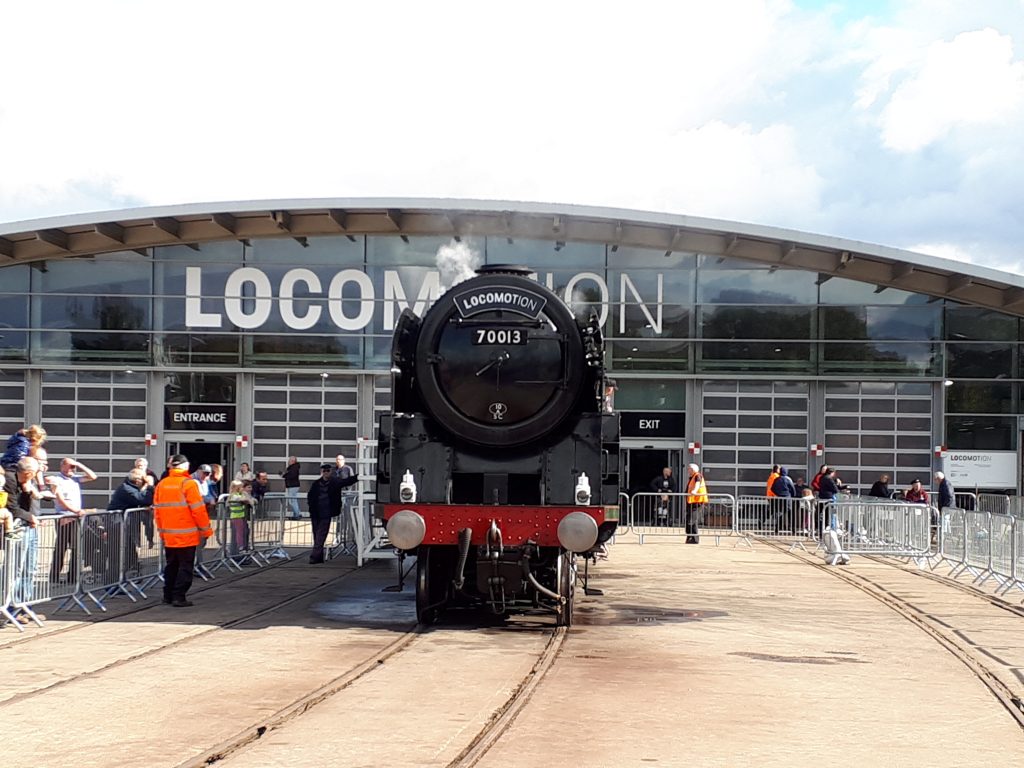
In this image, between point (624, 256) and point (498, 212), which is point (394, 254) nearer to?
point (498, 212)

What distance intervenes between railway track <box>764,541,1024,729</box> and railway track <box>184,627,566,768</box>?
138 inches

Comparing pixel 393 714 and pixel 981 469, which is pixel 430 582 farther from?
pixel 981 469

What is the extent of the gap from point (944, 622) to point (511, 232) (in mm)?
19502

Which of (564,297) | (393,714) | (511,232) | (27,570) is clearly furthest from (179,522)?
(564,297)

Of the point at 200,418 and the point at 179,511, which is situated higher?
the point at 200,418

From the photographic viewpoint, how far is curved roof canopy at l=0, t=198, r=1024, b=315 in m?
30.5

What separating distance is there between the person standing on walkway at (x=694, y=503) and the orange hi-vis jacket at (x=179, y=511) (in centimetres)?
1338

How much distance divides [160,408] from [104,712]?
2465 cm

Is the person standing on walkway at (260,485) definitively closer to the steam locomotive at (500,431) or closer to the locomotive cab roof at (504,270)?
the steam locomotive at (500,431)

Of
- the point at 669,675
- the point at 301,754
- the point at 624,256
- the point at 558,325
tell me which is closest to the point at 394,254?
the point at 624,256

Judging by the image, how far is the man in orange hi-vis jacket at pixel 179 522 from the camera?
1462cm

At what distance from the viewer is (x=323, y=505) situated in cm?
2144

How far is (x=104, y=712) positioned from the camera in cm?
845

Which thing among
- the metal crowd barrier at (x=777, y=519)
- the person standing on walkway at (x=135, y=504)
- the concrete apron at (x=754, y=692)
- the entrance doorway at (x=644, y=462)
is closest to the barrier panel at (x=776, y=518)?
the metal crowd barrier at (x=777, y=519)
